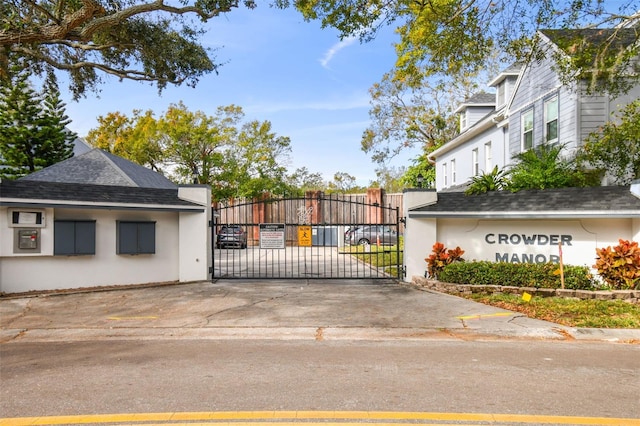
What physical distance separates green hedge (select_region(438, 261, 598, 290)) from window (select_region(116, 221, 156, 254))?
7.99 metres

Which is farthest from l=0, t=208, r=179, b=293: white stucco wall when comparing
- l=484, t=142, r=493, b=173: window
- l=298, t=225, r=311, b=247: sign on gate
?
l=484, t=142, r=493, b=173: window

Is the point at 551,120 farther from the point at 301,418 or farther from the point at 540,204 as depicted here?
the point at 301,418

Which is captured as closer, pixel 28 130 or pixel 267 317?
pixel 267 317

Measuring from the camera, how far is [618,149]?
1344cm

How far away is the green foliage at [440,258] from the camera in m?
12.0

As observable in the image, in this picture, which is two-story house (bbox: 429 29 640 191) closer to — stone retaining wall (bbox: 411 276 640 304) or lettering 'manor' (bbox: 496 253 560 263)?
lettering 'manor' (bbox: 496 253 560 263)

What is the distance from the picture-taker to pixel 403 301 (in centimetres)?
1029

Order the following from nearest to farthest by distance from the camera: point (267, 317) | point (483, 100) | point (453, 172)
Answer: point (267, 317) < point (483, 100) < point (453, 172)

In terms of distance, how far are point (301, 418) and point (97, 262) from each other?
979 cm

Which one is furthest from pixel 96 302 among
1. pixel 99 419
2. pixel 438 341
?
pixel 438 341

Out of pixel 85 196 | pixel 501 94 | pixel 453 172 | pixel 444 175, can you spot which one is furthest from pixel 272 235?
pixel 444 175

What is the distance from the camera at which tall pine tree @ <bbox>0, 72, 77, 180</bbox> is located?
90.1 feet

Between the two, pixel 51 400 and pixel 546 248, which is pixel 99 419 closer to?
pixel 51 400

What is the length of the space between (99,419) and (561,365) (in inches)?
211
